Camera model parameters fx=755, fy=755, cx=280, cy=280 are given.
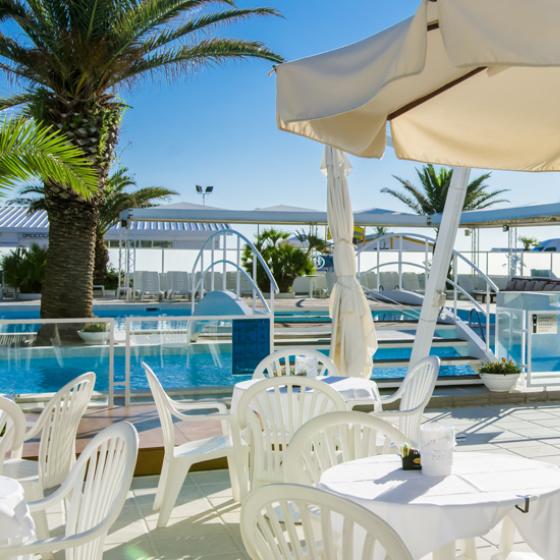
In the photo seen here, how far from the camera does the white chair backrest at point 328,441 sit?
9.62 feet

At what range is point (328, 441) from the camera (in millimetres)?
3281

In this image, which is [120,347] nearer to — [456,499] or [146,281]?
[456,499]

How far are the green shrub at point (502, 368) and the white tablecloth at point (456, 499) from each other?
5170mm

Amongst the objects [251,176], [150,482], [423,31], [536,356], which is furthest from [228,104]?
[423,31]

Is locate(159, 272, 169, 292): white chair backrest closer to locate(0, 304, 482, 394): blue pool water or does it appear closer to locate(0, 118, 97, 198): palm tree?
locate(0, 304, 482, 394): blue pool water

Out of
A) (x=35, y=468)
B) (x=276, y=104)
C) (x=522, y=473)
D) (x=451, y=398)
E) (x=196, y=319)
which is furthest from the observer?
(x=451, y=398)

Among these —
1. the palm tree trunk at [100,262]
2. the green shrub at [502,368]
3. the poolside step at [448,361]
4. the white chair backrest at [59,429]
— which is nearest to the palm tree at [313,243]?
the palm tree trunk at [100,262]

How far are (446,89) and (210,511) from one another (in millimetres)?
2808

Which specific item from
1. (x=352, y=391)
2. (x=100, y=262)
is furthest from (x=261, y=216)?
(x=352, y=391)

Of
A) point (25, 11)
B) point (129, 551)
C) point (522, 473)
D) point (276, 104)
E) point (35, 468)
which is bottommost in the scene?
point (129, 551)

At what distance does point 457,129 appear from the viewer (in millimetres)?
4020

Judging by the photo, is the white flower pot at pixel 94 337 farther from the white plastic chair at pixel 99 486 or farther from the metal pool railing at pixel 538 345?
the metal pool railing at pixel 538 345

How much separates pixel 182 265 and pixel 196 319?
1700 cm

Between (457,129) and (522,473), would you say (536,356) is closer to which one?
(457,129)
